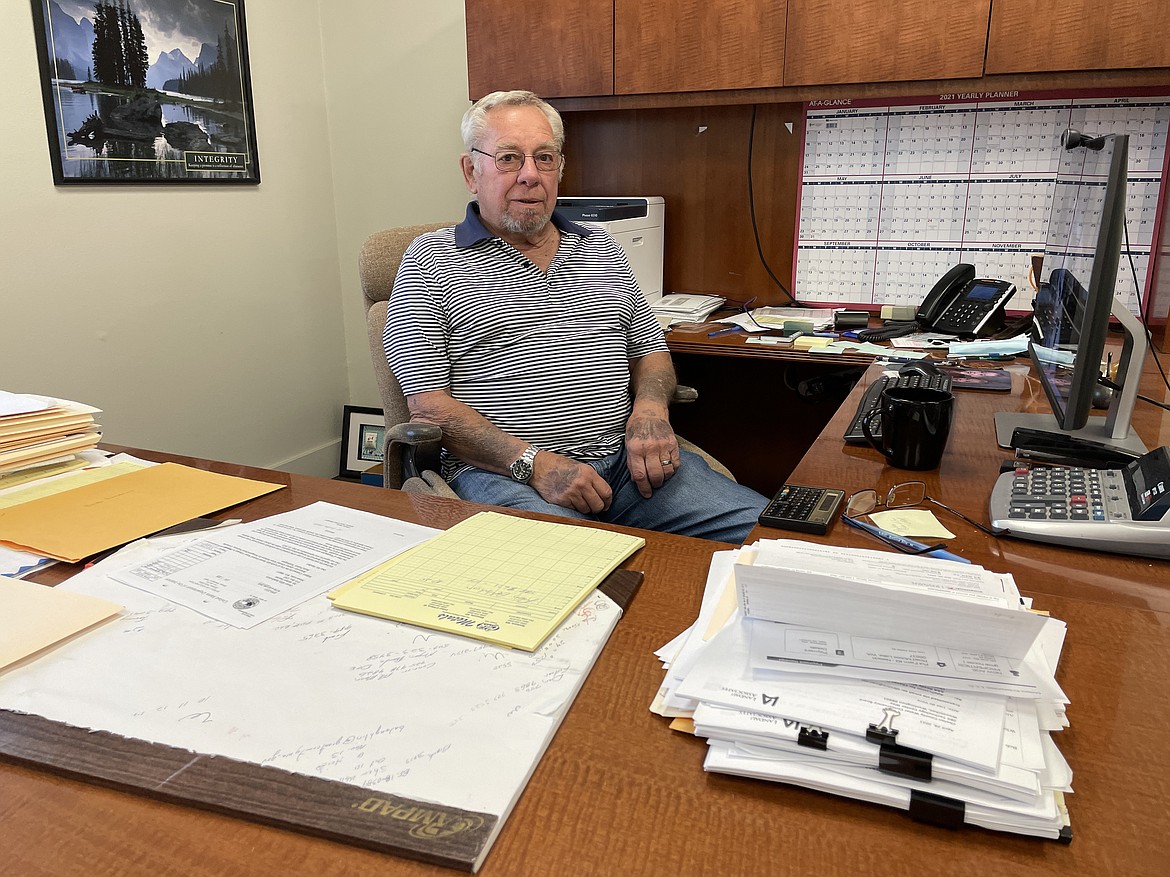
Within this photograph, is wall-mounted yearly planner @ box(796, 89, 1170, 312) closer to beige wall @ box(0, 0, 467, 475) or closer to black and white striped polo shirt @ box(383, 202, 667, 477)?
black and white striped polo shirt @ box(383, 202, 667, 477)

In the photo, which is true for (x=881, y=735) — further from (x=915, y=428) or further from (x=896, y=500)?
(x=915, y=428)

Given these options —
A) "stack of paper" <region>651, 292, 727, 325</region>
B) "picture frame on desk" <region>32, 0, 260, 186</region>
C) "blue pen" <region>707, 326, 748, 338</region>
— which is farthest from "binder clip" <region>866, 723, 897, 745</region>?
"picture frame on desk" <region>32, 0, 260, 186</region>

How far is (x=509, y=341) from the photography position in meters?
1.84

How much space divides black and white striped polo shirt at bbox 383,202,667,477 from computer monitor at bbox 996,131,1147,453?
833mm

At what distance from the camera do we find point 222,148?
2.80 metres

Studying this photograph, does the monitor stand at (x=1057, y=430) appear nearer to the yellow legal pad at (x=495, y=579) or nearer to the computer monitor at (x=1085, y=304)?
the computer monitor at (x=1085, y=304)

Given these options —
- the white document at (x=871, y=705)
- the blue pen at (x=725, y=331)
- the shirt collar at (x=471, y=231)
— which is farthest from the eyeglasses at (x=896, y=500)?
the blue pen at (x=725, y=331)

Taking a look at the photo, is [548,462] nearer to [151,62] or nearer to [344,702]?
[344,702]

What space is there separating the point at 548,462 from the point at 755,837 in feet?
3.79

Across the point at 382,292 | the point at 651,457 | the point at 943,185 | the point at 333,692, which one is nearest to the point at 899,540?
the point at 333,692

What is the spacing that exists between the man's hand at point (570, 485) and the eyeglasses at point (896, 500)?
1.96ft

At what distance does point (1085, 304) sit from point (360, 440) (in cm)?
286

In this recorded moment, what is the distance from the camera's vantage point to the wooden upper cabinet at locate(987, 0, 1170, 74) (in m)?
1.94

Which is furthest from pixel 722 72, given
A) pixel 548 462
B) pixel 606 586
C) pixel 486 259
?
pixel 606 586
